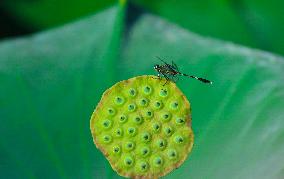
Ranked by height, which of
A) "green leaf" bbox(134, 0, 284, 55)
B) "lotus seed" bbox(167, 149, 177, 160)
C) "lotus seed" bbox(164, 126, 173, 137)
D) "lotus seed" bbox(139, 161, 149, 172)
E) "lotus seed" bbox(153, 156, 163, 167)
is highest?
"green leaf" bbox(134, 0, 284, 55)

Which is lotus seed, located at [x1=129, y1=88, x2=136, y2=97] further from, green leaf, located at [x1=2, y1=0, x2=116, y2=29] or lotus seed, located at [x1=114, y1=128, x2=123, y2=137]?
green leaf, located at [x1=2, y1=0, x2=116, y2=29]

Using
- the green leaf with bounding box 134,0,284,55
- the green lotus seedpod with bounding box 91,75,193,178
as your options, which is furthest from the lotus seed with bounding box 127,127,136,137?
the green leaf with bounding box 134,0,284,55

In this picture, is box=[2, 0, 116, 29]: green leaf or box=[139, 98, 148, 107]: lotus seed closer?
box=[139, 98, 148, 107]: lotus seed

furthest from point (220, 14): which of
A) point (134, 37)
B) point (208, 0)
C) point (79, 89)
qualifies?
point (79, 89)

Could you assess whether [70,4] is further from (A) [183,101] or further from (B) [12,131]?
(A) [183,101]

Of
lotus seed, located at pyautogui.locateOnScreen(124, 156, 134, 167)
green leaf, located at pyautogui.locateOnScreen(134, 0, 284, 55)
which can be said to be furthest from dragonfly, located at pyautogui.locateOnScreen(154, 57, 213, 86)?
green leaf, located at pyautogui.locateOnScreen(134, 0, 284, 55)

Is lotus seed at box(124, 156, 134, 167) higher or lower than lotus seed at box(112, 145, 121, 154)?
lower
